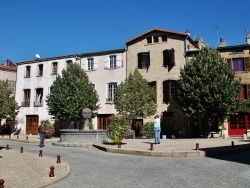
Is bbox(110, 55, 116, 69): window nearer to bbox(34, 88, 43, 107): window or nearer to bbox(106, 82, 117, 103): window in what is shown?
bbox(106, 82, 117, 103): window

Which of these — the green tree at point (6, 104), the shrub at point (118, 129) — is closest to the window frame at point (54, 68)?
the green tree at point (6, 104)

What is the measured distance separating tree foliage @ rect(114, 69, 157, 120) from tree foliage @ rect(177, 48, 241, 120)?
287 centimetres

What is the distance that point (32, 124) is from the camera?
115ft

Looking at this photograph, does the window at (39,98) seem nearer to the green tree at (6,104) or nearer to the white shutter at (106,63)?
the green tree at (6,104)

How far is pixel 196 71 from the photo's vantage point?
2462 centimetres

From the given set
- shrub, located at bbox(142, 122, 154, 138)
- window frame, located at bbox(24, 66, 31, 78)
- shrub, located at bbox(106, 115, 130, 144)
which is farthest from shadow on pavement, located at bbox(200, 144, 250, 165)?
window frame, located at bbox(24, 66, 31, 78)

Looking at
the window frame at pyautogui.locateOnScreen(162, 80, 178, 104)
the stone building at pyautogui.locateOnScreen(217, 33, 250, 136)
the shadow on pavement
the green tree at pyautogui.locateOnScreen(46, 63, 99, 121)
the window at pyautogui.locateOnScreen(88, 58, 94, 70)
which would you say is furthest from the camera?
the window at pyautogui.locateOnScreen(88, 58, 94, 70)

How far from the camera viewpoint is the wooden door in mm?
34938

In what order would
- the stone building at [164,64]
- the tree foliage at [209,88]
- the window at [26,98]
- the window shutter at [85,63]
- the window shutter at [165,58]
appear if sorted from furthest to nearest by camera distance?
the window at [26,98] < the window shutter at [85,63] < the window shutter at [165,58] < the stone building at [164,64] < the tree foliage at [209,88]

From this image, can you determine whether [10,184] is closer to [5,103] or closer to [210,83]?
[210,83]

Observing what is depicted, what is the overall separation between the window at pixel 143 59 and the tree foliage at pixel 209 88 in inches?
253

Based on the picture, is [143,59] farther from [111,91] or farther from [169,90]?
[111,91]

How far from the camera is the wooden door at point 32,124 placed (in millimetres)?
34938

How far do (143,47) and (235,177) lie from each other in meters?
23.9
